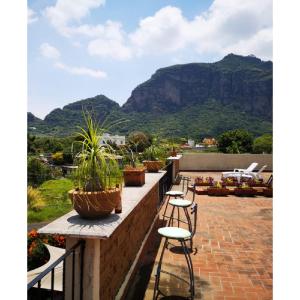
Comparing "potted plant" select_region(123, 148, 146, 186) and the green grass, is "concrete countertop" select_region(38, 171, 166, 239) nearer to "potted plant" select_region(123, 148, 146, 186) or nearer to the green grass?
"potted plant" select_region(123, 148, 146, 186)

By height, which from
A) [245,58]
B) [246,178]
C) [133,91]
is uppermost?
[245,58]

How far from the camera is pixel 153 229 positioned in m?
5.45

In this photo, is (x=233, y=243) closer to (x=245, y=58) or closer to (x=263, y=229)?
(x=263, y=229)

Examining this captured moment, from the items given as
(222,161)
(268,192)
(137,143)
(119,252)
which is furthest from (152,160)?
(222,161)

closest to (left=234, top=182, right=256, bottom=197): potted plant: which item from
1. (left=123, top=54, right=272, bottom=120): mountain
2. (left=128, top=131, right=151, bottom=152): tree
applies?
(left=128, top=131, right=151, bottom=152): tree

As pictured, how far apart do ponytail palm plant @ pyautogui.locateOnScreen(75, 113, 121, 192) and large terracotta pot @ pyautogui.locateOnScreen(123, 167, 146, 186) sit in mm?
1704

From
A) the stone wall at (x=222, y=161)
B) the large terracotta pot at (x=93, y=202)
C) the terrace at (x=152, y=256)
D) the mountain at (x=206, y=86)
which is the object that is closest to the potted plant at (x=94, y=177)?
the large terracotta pot at (x=93, y=202)

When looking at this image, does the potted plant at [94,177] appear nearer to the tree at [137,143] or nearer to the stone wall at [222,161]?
the tree at [137,143]

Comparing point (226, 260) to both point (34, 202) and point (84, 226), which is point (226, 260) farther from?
point (34, 202)

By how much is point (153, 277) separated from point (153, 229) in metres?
1.92

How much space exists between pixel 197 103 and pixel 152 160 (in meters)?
62.4
